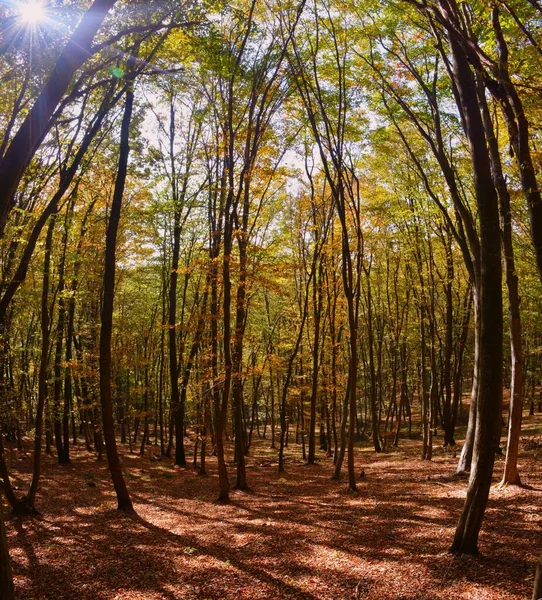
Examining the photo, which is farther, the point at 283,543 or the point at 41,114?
the point at 283,543

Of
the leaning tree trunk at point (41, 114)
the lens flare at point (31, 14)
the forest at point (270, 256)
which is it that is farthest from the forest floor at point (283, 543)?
the lens flare at point (31, 14)

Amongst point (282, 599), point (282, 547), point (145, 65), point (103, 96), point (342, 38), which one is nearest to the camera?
point (282, 599)

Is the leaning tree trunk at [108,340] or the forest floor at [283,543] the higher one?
the leaning tree trunk at [108,340]

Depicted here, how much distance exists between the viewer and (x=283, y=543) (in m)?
7.52

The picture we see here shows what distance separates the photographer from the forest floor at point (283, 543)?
5.55m

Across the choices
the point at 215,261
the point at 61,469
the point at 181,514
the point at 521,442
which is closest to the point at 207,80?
the point at 215,261

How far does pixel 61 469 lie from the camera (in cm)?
1681

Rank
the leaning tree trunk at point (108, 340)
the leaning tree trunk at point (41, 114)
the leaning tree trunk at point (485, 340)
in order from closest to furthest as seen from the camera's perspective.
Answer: the leaning tree trunk at point (41, 114) → the leaning tree trunk at point (485, 340) → the leaning tree trunk at point (108, 340)

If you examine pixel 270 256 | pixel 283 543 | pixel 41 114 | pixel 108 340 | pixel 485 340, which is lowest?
pixel 283 543

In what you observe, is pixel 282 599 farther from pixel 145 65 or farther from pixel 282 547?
pixel 145 65

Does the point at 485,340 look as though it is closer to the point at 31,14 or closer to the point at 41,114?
the point at 41,114

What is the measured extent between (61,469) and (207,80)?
49.6 ft

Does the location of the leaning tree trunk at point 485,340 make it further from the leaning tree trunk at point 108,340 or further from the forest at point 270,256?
the leaning tree trunk at point 108,340

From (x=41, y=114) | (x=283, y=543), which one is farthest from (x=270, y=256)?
(x=41, y=114)
